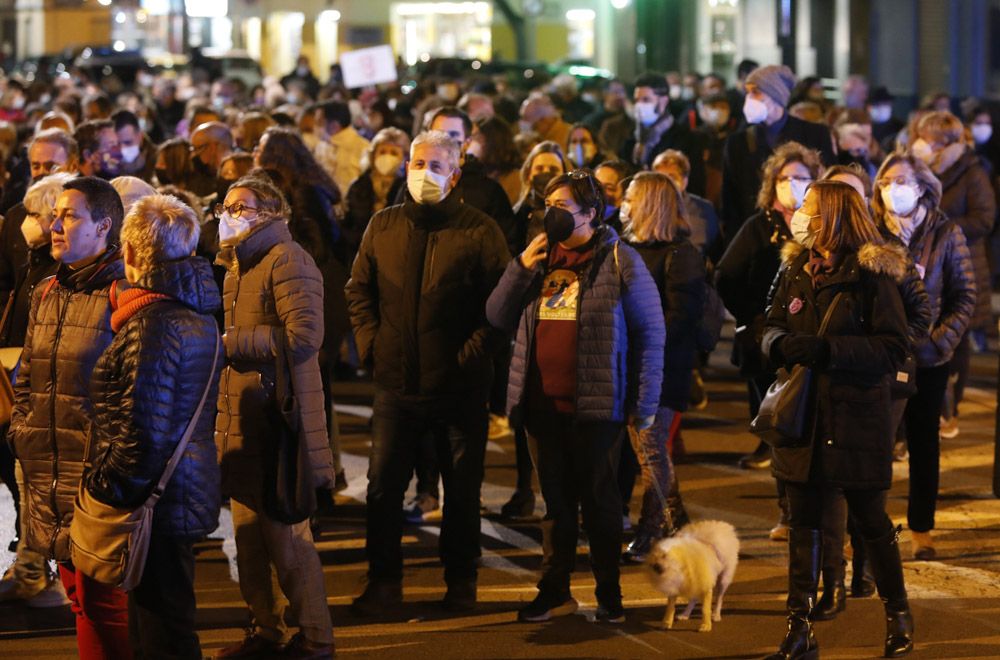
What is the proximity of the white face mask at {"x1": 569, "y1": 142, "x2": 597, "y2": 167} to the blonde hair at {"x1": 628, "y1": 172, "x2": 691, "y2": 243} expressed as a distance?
12.0 feet

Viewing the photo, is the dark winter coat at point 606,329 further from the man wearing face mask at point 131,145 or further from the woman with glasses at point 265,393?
the man wearing face mask at point 131,145

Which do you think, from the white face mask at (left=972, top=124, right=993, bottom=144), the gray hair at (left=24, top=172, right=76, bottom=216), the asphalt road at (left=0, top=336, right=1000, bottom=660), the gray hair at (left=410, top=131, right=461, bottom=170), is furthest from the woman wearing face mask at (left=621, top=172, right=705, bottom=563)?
the white face mask at (left=972, top=124, right=993, bottom=144)

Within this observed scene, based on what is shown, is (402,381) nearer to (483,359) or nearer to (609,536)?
(483,359)

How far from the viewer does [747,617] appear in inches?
295

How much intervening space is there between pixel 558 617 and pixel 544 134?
23.7ft

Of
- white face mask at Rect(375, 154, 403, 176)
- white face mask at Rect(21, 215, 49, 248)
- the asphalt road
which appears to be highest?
white face mask at Rect(375, 154, 403, 176)

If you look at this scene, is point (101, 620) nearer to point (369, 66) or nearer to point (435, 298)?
point (435, 298)

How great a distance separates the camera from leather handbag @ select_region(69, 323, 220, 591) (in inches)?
223

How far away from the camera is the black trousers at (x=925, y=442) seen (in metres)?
8.18

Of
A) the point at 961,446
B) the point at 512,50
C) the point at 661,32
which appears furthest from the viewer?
the point at 512,50

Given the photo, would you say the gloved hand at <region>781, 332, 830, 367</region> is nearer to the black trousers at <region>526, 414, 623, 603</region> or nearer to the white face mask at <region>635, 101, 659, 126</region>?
the black trousers at <region>526, 414, 623, 603</region>

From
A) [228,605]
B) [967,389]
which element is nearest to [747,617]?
[228,605]

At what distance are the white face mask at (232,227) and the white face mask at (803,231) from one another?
2282mm

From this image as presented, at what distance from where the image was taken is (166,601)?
5.84m
